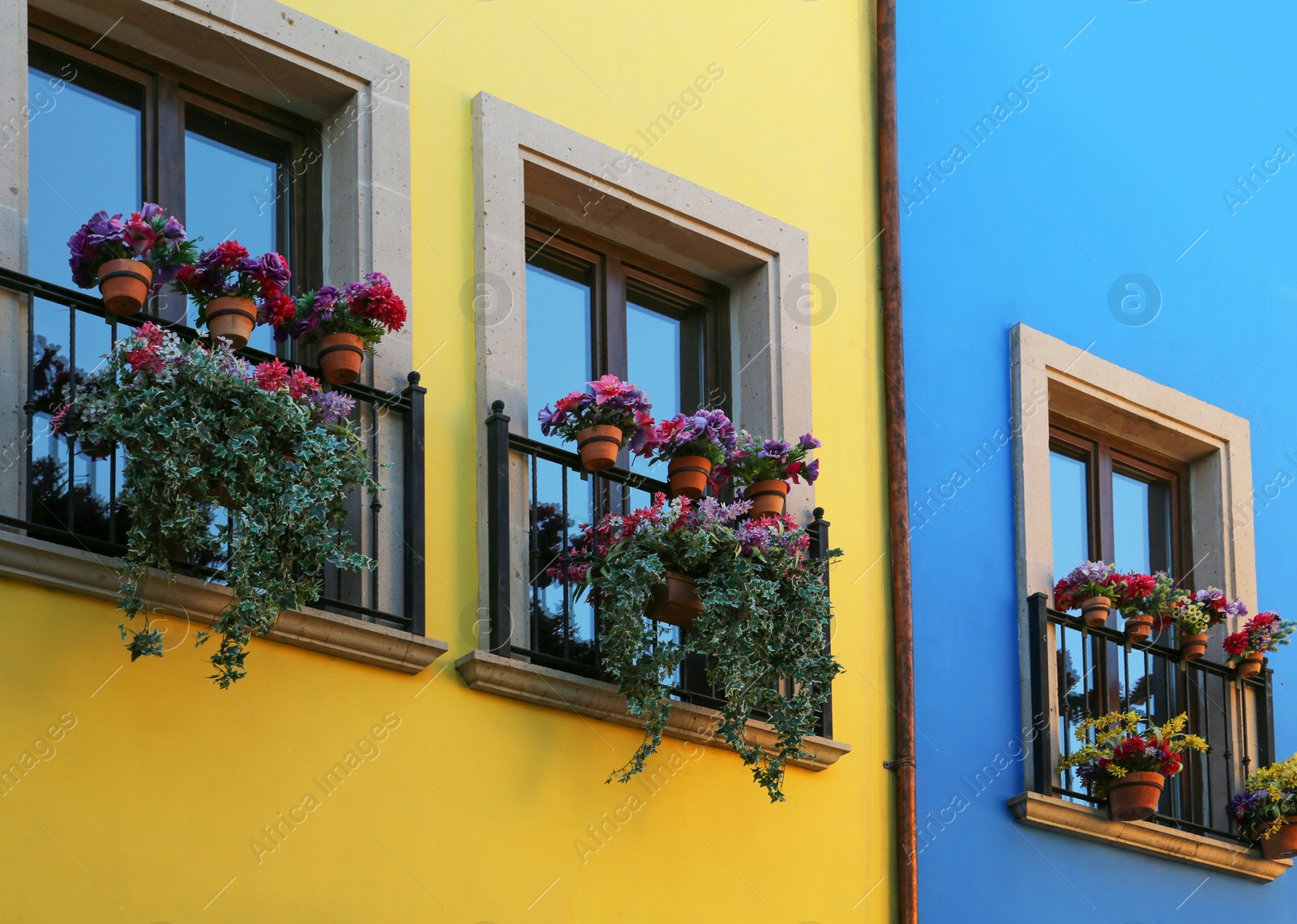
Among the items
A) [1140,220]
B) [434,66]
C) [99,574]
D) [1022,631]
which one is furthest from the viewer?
[1140,220]

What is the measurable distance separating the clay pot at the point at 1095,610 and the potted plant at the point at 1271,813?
3.92 ft

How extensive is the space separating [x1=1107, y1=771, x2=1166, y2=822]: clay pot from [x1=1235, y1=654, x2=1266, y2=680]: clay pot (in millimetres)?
1360

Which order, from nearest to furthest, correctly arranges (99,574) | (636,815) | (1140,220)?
(99,574) → (636,815) → (1140,220)

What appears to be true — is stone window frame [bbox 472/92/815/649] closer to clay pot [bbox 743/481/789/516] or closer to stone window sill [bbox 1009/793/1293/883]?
clay pot [bbox 743/481/789/516]

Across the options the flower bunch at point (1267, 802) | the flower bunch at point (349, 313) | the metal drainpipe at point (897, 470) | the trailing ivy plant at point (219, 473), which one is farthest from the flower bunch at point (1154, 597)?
the trailing ivy plant at point (219, 473)

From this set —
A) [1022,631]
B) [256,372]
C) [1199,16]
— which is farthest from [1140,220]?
[256,372]

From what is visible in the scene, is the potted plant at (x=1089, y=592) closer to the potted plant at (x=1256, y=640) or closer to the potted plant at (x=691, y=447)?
the potted plant at (x=1256, y=640)

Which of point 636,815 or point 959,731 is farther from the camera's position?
point 959,731

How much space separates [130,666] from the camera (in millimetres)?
6148

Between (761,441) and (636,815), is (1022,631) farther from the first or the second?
(636,815)

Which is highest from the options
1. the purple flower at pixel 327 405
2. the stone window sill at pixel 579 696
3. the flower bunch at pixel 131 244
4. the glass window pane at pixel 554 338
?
the glass window pane at pixel 554 338

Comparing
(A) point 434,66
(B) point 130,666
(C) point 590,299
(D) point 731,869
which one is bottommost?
(D) point 731,869

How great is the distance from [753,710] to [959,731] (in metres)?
1.22

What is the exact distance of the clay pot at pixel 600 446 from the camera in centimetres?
741
